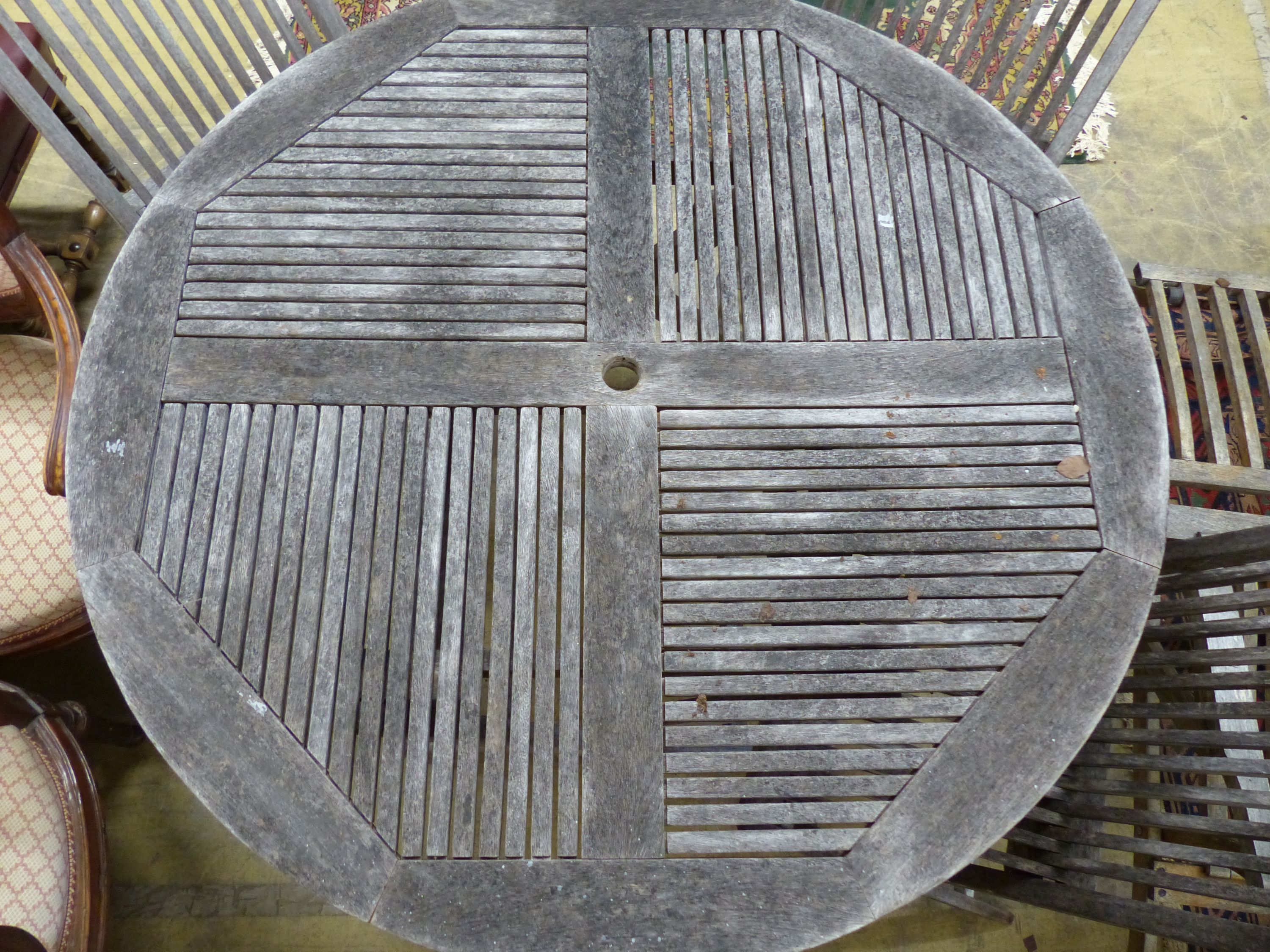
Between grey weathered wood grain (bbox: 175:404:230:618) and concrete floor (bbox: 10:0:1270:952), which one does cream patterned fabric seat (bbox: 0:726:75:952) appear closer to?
concrete floor (bbox: 10:0:1270:952)

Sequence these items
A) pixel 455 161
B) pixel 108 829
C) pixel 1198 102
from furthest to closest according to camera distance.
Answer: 1. pixel 1198 102
2. pixel 108 829
3. pixel 455 161

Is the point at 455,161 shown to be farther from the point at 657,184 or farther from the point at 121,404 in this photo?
the point at 121,404

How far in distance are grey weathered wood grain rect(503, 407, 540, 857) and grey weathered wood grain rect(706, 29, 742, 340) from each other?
0.37 meters

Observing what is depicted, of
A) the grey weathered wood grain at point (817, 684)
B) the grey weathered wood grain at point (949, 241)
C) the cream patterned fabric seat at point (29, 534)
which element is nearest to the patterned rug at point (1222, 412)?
the grey weathered wood grain at point (949, 241)

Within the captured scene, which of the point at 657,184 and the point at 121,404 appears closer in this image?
the point at 121,404

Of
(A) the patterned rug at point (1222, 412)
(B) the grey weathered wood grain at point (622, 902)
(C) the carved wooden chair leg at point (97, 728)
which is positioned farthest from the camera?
(A) the patterned rug at point (1222, 412)

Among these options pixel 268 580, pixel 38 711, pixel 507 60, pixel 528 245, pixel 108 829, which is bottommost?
pixel 108 829

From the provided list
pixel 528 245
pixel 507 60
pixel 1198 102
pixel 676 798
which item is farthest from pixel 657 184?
pixel 1198 102

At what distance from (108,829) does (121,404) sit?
1226 mm

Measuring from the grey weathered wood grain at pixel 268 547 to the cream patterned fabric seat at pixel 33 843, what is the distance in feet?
2.23

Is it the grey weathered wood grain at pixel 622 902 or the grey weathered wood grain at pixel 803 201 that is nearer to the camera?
the grey weathered wood grain at pixel 622 902

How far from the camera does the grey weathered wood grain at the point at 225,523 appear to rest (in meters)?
1.25

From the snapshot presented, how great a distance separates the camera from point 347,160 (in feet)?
5.03

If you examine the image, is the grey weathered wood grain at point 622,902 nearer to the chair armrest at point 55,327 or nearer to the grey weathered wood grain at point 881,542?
the grey weathered wood grain at point 881,542
